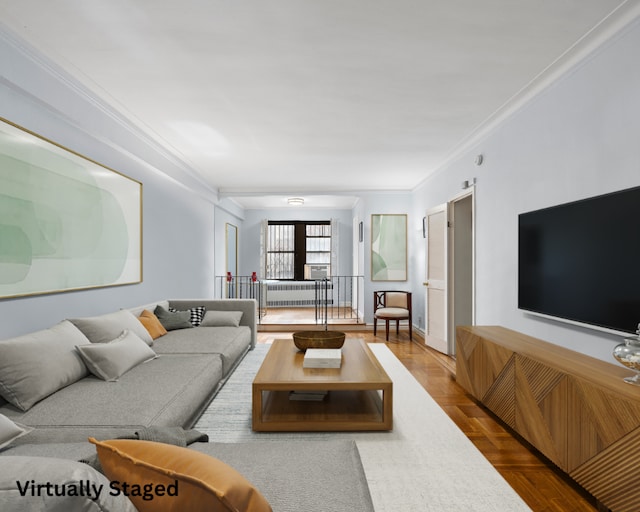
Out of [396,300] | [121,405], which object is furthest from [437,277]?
[121,405]

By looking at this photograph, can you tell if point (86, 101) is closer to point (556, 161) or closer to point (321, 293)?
point (556, 161)

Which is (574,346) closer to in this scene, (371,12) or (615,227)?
(615,227)

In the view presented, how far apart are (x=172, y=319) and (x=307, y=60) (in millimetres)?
3046

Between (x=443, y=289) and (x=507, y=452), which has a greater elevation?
(x=443, y=289)

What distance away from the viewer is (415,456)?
2.50 m

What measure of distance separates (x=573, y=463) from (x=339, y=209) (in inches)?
368

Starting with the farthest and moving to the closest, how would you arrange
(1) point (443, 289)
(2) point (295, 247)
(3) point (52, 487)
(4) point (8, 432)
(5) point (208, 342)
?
(2) point (295, 247) → (1) point (443, 289) → (5) point (208, 342) → (4) point (8, 432) → (3) point (52, 487)

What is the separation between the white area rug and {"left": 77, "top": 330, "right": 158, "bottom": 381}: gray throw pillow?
69 centimetres

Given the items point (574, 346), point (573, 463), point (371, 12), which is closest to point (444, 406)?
point (574, 346)

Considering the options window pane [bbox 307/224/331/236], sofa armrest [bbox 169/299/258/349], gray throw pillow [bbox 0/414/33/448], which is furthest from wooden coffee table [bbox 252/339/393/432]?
window pane [bbox 307/224/331/236]

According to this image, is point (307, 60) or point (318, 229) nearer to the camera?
point (307, 60)

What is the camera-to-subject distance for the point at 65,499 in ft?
2.09

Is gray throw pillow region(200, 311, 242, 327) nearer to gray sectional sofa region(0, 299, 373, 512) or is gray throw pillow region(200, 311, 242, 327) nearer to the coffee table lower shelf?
gray sectional sofa region(0, 299, 373, 512)

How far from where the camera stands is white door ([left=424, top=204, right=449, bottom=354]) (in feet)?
18.0
